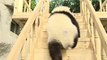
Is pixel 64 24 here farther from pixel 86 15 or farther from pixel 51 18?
pixel 86 15

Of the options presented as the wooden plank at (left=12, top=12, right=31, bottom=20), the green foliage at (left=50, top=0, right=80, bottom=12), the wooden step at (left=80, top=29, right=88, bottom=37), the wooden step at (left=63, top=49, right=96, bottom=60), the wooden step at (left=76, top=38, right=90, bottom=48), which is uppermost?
the green foliage at (left=50, top=0, right=80, bottom=12)

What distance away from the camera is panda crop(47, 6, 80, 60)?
15.9 ft

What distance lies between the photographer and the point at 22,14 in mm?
7273

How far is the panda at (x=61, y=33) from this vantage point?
484 centimetres

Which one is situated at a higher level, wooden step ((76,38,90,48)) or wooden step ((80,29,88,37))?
wooden step ((80,29,88,37))

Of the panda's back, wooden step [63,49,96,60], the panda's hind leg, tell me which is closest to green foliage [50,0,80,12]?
the panda's back

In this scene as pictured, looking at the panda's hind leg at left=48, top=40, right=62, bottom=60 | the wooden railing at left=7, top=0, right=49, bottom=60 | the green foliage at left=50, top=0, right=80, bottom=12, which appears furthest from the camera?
the green foliage at left=50, top=0, right=80, bottom=12

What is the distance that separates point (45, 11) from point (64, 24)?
203 centimetres

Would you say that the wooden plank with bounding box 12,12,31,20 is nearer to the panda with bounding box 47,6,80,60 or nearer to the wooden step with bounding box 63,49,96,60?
the panda with bounding box 47,6,80,60

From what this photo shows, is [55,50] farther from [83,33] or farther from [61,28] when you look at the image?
[83,33]

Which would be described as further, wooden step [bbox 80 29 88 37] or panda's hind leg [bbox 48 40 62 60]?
A: wooden step [bbox 80 29 88 37]

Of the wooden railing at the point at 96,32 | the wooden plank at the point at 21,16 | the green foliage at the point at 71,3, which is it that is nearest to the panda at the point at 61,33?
the wooden railing at the point at 96,32

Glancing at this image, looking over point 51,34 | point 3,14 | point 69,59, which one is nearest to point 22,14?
point 51,34

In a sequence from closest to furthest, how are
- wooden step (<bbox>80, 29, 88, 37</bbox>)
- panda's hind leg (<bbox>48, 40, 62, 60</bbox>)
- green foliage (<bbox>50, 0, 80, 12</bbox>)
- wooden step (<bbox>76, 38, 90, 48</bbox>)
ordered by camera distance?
panda's hind leg (<bbox>48, 40, 62, 60</bbox>)
wooden step (<bbox>76, 38, 90, 48</bbox>)
wooden step (<bbox>80, 29, 88, 37</bbox>)
green foliage (<bbox>50, 0, 80, 12</bbox>)
